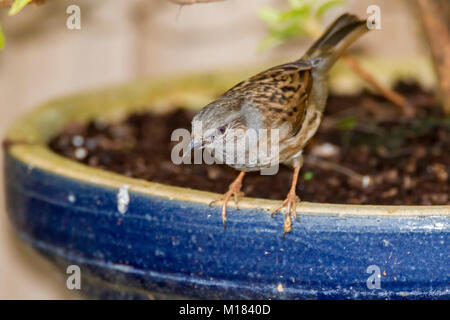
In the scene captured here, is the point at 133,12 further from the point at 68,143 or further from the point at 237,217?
the point at 237,217

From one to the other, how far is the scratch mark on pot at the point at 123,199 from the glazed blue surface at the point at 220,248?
16mm

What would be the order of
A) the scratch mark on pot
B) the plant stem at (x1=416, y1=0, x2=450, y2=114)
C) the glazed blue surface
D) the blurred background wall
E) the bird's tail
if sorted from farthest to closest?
the blurred background wall → the plant stem at (x1=416, y1=0, x2=450, y2=114) → the bird's tail → the scratch mark on pot → the glazed blue surface

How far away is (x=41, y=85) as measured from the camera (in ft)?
12.8

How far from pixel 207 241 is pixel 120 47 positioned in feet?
7.22

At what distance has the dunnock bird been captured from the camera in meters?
2.29

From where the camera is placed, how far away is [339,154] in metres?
2.95

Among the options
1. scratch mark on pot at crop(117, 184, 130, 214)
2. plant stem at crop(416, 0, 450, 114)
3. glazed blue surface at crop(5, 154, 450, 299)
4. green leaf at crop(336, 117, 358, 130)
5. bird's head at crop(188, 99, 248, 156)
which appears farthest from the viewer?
green leaf at crop(336, 117, 358, 130)

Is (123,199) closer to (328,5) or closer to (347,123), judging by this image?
(328,5)

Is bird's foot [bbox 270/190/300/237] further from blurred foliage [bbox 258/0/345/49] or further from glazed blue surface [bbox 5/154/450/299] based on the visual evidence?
blurred foliage [bbox 258/0/345/49]

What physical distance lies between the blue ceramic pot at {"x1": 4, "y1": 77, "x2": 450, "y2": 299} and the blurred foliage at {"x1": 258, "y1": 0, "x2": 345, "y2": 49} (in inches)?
37.2

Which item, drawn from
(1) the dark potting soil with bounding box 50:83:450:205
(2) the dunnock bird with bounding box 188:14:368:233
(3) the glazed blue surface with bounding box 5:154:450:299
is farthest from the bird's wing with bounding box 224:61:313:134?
(3) the glazed blue surface with bounding box 5:154:450:299

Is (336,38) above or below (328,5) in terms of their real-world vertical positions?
below

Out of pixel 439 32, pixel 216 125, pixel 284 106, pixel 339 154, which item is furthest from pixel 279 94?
pixel 439 32

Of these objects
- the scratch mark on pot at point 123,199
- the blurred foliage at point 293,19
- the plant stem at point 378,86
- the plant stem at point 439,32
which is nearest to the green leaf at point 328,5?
the blurred foliage at point 293,19
